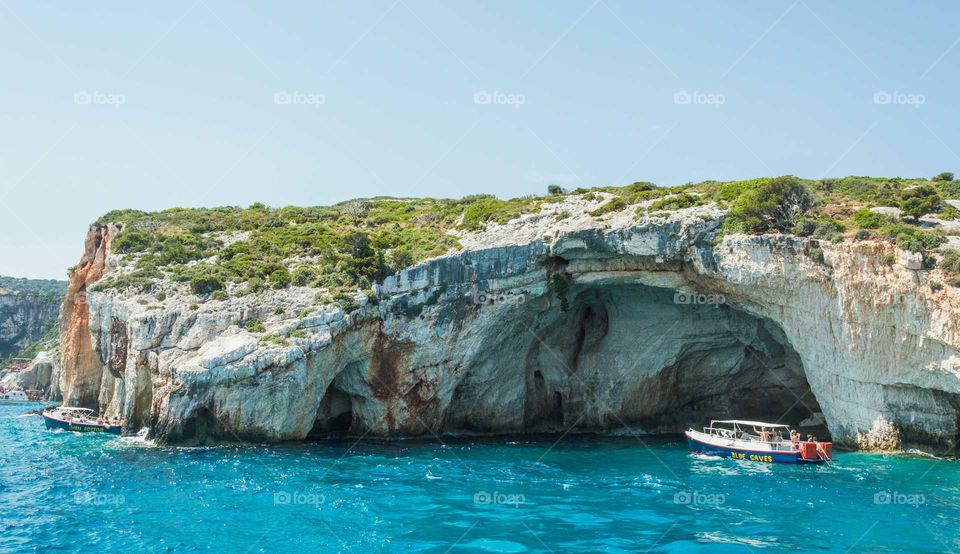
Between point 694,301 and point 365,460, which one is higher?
point 694,301

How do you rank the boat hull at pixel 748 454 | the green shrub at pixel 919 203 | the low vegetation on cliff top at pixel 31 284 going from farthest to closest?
1. the low vegetation on cliff top at pixel 31 284
2. the green shrub at pixel 919 203
3. the boat hull at pixel 748 454

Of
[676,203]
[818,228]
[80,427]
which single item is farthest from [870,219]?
[80,427]

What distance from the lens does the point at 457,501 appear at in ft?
75.8

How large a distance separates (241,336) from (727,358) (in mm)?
30180

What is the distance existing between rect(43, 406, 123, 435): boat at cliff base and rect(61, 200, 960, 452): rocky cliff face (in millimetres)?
2190

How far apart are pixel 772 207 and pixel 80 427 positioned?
43691 millimetres

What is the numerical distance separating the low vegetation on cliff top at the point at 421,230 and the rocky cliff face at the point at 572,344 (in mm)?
1254

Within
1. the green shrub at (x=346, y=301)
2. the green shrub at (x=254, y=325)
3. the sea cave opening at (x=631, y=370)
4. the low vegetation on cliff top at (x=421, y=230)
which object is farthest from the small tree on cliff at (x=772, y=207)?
the green shrub at (x=254, y=325)

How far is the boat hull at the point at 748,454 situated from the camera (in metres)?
30.5

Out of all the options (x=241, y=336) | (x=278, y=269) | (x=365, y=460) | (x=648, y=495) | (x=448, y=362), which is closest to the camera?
(x=648, y=495)

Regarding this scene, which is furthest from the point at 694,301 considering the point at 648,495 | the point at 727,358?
the point at 648,495

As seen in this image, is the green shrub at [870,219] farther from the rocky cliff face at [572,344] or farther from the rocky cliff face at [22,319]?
the rocky cliff face at [22,319]

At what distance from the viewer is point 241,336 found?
3422 cm

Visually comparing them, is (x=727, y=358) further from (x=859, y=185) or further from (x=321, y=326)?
(x=321, y=326)
